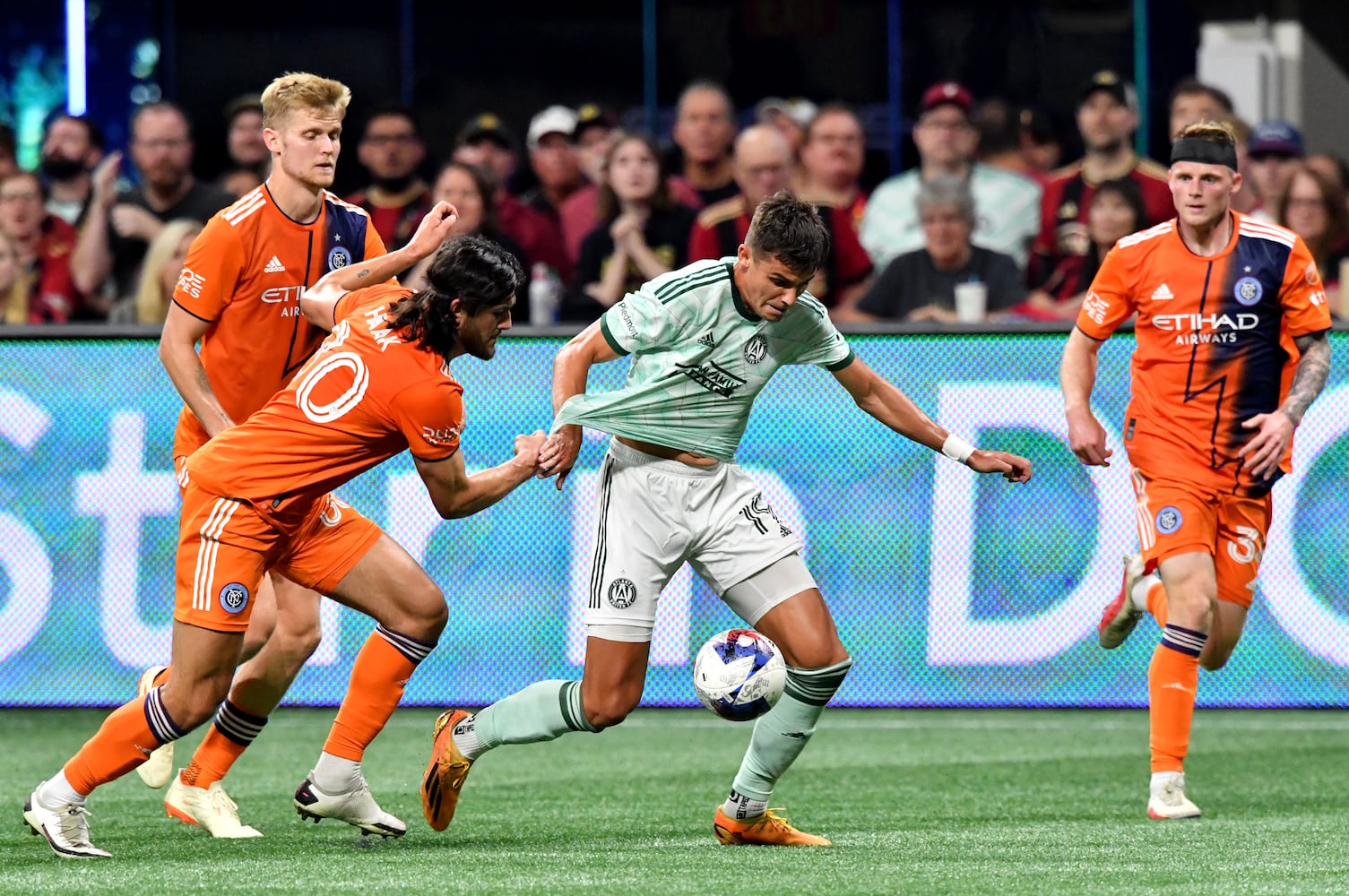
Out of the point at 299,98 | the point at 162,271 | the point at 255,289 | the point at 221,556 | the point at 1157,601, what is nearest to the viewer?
the point at 221,556

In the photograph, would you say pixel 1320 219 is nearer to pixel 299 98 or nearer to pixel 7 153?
pixel 299 98

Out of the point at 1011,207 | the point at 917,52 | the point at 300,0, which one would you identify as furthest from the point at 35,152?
the point at 1011,207

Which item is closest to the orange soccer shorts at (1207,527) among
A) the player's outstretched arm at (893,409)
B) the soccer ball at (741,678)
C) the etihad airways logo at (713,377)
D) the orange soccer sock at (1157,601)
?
the orange soccer sock at (1157,601)

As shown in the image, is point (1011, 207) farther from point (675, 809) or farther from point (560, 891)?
point (560, 891)

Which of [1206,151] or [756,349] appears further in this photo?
[1206,151]

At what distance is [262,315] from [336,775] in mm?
1545

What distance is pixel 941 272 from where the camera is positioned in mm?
10992

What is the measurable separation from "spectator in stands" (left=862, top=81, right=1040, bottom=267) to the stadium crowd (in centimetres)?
1

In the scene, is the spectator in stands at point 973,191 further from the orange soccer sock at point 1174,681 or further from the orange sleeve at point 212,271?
the orange sleeve at point 212,271

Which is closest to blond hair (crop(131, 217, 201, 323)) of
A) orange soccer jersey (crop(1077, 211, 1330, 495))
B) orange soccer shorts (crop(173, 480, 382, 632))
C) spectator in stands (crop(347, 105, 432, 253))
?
spectator in stands (crop(347, 105, 432, 253))

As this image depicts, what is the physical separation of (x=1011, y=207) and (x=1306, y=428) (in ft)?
10.1

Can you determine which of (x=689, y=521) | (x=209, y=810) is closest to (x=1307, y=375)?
(x=689, y=521)

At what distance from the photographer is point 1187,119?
11.9m

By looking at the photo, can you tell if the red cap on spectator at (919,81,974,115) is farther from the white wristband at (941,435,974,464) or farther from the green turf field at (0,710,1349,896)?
the white wristband at (941,435,974,464)
